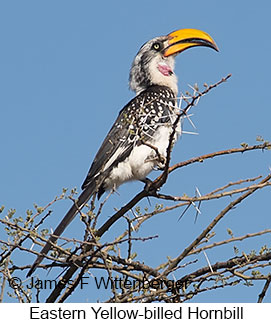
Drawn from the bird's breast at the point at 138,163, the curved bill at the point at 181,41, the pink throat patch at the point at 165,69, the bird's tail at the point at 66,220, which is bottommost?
the bird's tail at the point at 66,220

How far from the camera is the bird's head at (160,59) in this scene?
6043 millimetres

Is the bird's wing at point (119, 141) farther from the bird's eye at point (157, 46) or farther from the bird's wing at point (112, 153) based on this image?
the bird's eye at point (157, 46)

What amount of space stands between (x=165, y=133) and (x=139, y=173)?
1.20 ft

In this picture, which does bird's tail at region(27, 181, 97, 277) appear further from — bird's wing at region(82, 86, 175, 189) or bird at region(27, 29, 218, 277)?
bird's wing at region(82, 86, 175, 189)

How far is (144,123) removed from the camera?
4.89 meters

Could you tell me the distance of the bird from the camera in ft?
15.8

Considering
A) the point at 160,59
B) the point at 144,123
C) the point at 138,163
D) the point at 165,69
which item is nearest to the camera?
the point at 144,123

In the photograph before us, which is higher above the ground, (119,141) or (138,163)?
(119,141)

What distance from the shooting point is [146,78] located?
610 cm

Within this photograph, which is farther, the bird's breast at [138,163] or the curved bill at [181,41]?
the curved bill at [181,41]

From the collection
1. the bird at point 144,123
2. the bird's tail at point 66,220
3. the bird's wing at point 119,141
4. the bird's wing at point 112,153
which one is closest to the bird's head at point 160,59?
the bird at point 144,123

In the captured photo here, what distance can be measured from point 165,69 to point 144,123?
134 cm

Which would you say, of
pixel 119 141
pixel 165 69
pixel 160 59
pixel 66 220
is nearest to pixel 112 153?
pixel 119 141

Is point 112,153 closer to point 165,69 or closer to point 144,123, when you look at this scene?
point 144,123
